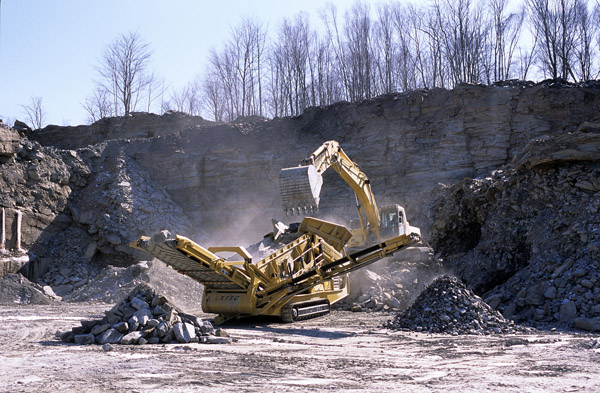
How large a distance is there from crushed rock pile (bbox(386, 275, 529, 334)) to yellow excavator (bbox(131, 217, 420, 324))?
940 millimetres

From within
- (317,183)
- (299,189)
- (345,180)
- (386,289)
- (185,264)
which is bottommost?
(386,289)

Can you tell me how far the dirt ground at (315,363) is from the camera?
4.98 meters

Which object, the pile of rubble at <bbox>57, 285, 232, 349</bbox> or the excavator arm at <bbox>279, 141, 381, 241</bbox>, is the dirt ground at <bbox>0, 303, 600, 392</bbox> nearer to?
the pile of rubble at <bbox>57, 285, 232, 349</bbox>

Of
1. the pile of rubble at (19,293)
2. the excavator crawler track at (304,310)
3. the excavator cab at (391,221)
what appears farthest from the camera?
the pile of rubble at (19,293)

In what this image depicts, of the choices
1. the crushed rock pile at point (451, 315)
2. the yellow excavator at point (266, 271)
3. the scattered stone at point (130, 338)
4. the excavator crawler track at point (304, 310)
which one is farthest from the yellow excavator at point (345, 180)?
the scattered stone at point (130, 338)

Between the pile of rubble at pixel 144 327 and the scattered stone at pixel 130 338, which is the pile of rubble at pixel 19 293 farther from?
the scattered stone at pixel 130 338

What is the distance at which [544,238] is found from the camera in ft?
35.0

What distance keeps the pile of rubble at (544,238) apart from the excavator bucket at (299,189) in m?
3.76

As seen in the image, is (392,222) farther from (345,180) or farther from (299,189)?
(299,189)

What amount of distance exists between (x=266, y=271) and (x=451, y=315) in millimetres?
3125

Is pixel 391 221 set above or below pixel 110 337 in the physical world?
above

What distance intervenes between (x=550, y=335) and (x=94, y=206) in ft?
63.8

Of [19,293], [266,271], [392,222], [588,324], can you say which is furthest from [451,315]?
[19,293]

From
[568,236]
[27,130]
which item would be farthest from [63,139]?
[568,236]
